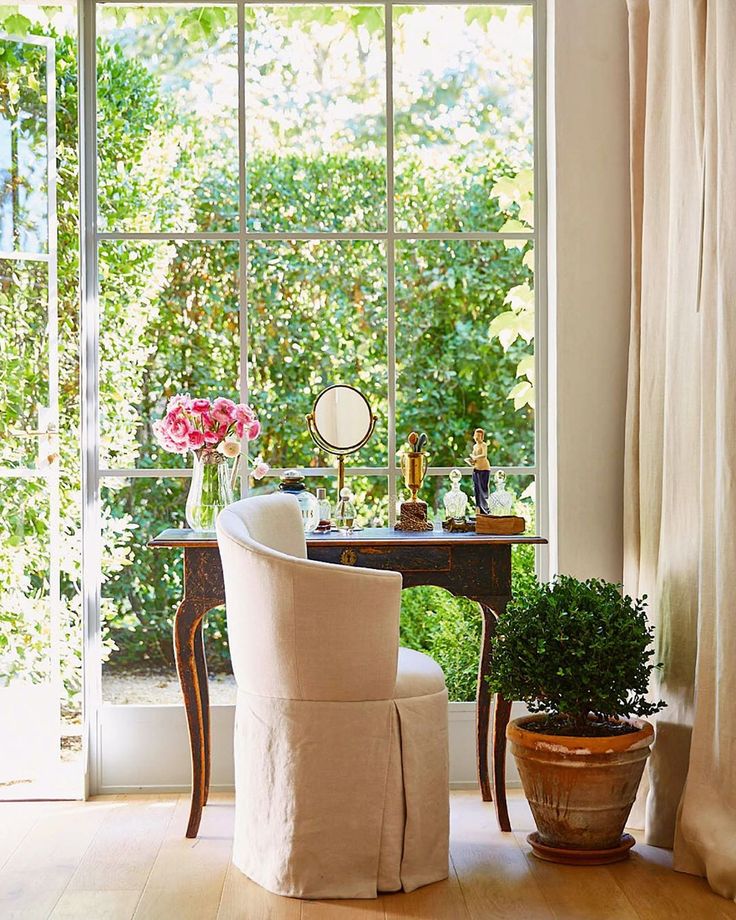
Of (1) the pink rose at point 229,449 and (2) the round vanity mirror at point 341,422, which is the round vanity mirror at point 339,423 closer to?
(2) the round vanity mirror at point 341,422

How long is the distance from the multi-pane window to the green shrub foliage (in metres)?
0.79

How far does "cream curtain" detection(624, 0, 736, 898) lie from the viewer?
2762 millimetres

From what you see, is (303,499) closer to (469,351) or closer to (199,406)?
Answer: (199,406)

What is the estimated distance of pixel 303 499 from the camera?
3.51 metres

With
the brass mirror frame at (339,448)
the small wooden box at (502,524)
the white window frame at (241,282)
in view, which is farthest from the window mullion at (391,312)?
the small wooden box at (502,524)

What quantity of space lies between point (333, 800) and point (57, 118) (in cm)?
240

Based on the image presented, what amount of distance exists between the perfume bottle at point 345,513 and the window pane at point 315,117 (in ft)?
2.93

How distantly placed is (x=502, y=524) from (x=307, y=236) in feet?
3.83

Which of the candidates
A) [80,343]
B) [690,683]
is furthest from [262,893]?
[80,343]

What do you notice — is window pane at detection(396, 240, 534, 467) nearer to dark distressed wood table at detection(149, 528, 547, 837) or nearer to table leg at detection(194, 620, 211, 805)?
dark distressed wood table at detection(149, 528, 547, 837)

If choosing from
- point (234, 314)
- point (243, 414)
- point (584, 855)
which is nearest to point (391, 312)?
point (234, 314)

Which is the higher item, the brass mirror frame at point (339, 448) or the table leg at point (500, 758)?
the brass mirror frame at point (339, 448)

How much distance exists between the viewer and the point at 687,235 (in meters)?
3.04

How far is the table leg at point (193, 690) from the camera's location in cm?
323
